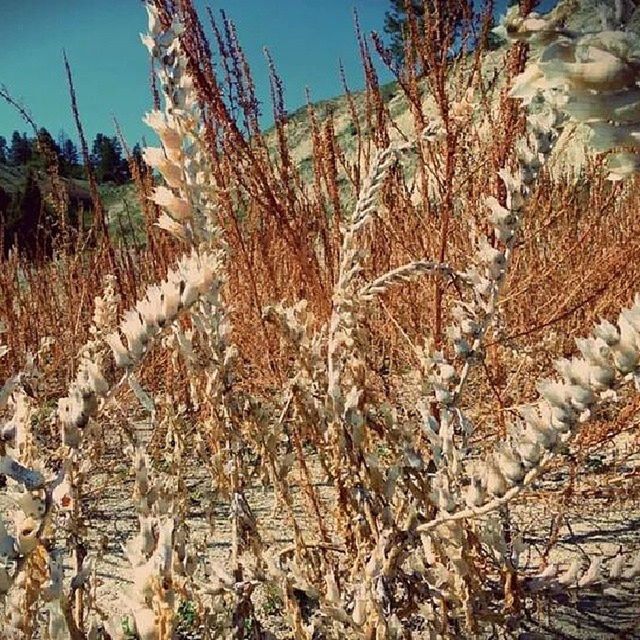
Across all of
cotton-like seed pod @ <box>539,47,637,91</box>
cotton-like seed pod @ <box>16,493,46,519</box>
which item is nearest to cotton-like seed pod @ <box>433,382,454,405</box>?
cotton-like seed pod @ <box>16,493,46,519</box>

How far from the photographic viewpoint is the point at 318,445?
1.22 metres

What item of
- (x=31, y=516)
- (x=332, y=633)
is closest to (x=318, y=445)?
(x=332, y=633)

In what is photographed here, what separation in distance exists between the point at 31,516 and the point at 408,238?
143 cm

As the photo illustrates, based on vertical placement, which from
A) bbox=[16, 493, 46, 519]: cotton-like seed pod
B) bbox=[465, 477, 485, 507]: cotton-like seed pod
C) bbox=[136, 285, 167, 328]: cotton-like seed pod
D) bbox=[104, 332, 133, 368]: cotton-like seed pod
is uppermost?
bbox=[136, 285, 167, 328]: cotton-like seed pod

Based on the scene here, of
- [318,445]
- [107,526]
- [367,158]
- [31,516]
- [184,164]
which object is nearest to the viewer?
[31,516]

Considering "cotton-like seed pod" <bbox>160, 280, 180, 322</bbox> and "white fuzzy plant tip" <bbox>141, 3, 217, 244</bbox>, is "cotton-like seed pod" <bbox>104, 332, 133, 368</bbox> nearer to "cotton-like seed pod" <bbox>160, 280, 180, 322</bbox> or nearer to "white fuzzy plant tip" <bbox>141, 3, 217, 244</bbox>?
"cotton-like seed pod" <bbox>160, 280, 180, 322</bbox>

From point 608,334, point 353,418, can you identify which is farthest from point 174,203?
point 608,334

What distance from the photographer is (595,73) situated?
329 mm

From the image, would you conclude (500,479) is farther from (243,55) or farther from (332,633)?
(243,55)

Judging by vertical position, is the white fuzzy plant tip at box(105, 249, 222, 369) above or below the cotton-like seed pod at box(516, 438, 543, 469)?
above

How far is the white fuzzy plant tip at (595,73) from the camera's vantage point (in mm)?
326

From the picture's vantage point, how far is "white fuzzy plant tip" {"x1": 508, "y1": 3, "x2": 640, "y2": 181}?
0.33 meters

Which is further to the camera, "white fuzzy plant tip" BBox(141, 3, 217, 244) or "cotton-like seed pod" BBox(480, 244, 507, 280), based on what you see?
"cotton-like seed pod" BBox(480, 244, 507, 280)

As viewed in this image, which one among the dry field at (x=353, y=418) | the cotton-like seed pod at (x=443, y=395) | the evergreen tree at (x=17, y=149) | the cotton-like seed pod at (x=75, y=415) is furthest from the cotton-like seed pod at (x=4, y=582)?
the evergreen tree at (x=17, y=149)
